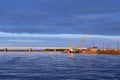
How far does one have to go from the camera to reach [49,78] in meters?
56.2

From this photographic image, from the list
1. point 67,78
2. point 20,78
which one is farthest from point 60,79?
point 20,78

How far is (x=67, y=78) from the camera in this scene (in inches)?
2217

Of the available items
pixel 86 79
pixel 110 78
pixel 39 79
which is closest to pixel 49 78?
pixel 39 79

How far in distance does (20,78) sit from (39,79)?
3111mm

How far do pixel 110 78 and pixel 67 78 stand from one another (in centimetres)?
655

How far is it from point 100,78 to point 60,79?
21.2ft

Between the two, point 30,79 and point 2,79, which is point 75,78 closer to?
point 30,79

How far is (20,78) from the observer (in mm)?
55906

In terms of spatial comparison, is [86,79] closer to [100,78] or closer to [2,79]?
[100,78]

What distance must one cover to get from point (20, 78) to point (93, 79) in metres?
10.9

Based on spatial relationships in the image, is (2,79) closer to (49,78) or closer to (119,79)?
(49,78)

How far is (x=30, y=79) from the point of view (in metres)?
54.7

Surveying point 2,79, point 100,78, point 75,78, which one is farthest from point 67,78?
point 2,79

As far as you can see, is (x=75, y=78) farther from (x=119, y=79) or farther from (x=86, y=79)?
(x=119, y=79)
